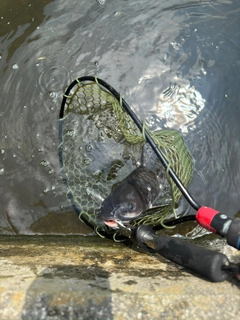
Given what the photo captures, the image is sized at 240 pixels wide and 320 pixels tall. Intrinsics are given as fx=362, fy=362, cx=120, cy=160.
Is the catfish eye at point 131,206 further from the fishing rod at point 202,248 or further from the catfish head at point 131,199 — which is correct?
the fishing rod at point 202,248

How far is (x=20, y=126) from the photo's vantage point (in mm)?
2666

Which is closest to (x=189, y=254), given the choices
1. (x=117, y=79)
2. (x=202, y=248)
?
(x=202, y=248)

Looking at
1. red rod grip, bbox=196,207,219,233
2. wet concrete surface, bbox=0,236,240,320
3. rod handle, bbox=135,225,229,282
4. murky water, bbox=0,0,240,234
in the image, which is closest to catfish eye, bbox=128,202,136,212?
rod handle, bbox=135,225,229,282

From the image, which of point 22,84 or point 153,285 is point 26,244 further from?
point 22,84

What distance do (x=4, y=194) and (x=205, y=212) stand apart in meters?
1.56

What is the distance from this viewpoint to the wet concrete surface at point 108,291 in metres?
1.27

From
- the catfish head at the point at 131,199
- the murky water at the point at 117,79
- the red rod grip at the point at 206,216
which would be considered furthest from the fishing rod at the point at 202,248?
the murky water at the point at 117,79

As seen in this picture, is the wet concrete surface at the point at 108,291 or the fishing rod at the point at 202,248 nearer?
the wet concrete surface at the point at 108,291

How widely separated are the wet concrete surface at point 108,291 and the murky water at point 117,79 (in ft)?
2.73

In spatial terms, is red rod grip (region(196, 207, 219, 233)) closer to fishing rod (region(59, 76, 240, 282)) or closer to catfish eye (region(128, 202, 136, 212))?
fishing rod (region(59, 76, 240, 282))

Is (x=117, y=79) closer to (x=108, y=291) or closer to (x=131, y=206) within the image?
(x=131, y=206)

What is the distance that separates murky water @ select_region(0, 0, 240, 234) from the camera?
8.39 feet

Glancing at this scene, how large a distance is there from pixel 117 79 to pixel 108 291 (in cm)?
179

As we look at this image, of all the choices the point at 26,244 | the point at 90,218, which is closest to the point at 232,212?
the point at 90,218
